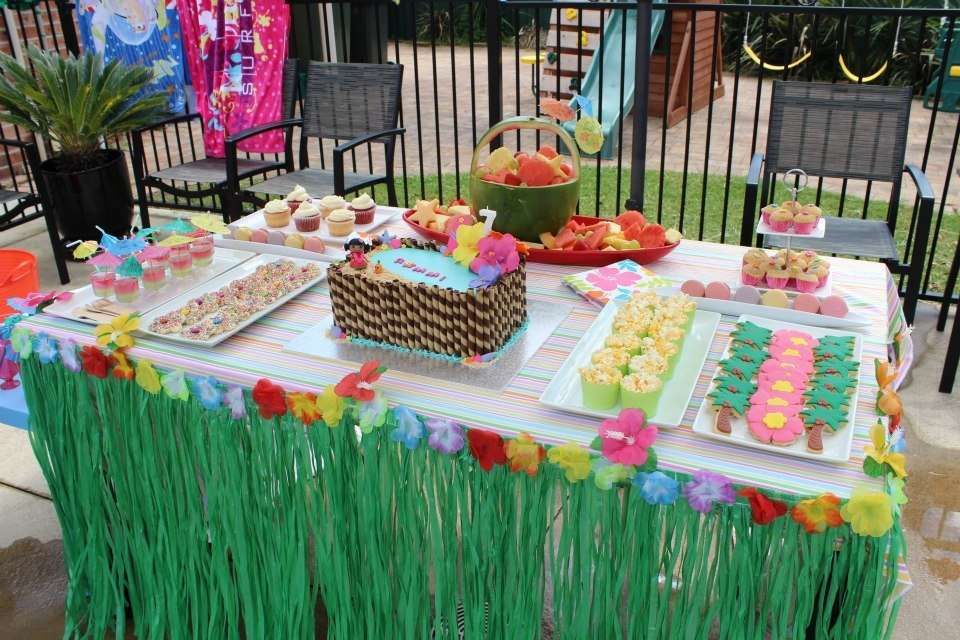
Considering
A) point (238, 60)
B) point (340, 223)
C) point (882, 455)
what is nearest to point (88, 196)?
point (238, 60)

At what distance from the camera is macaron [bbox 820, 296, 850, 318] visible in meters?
1.73

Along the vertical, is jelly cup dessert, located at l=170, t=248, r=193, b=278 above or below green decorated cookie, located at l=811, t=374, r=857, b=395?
above

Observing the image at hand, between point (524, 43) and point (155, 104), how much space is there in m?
10.3

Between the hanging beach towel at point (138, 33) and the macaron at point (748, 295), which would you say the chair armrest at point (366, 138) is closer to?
the hanging beach towel at point (138, 33)

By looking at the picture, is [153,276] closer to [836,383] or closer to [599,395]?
[599,395]

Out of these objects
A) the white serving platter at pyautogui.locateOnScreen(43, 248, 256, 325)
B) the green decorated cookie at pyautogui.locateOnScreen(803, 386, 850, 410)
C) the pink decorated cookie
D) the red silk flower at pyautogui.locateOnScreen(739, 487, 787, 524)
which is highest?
the white serving platter at pyautogui.locateOnScreen(43, 248, 256, 325)

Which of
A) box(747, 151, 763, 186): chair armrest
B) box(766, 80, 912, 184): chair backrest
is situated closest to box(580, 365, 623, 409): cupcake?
box(747, 151, 763, 186): chair armrest

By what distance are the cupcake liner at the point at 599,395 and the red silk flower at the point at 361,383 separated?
37 centimetres

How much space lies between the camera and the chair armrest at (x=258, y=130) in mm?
3867

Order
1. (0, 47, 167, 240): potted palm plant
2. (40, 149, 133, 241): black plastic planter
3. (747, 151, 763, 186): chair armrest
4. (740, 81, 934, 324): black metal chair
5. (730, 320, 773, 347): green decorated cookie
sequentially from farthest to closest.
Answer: (40, 149, 133, 241): black plastic planter < (0, 47, 167, 240): potted palm plant < (740, 81, 934, 324): black metal chair < (747, 151, 763, 186): chair armrest < (730, 320, 773, 347): green decorated cookie

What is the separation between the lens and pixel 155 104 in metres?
4.16

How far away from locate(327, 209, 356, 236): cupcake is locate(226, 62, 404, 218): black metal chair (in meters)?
1.49

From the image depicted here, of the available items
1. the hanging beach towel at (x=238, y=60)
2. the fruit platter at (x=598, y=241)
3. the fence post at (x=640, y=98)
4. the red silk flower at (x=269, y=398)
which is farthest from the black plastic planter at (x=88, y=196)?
the red silk flower at (x=269, y=398)

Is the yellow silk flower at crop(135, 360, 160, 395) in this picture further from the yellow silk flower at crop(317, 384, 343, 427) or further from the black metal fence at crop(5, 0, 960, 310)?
the black metal fence at crop(5, 0, 960, 310)
